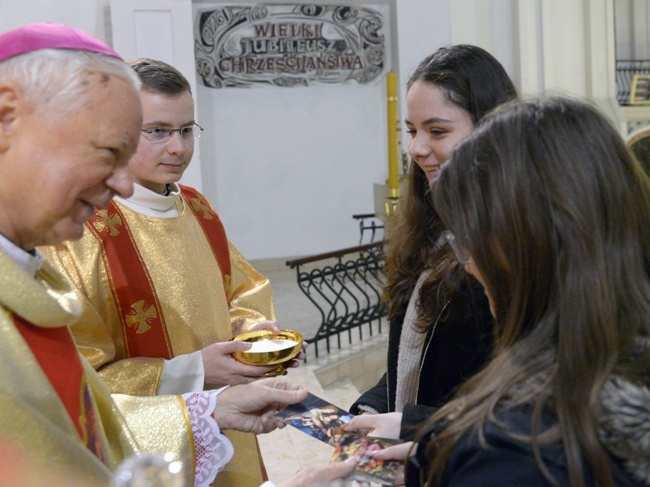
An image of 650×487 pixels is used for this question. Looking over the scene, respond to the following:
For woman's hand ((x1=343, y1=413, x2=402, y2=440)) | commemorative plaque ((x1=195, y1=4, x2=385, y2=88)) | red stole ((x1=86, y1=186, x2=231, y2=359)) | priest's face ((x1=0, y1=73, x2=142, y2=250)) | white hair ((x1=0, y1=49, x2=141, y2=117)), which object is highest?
commemorative plaque ((x1=195, y1=4, x2=385, y2=88))

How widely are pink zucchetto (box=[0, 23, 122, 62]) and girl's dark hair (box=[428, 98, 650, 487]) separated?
2.18ft

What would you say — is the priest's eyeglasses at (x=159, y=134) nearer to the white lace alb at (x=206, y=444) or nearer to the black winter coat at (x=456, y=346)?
the white lace alb at (x=206, y=444)

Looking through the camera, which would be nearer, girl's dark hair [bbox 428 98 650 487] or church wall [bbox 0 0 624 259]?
girl's dark hair [bbox 428 98 650 487]

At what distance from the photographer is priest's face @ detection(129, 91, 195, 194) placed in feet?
7.30

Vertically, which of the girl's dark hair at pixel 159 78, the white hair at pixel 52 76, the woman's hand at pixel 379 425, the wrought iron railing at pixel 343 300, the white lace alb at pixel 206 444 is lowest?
the wrought iron railing at pixel 343 300

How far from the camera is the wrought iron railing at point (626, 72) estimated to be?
10979mm

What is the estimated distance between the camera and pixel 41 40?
125 centimetres

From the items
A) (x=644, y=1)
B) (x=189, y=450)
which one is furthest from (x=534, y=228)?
(x=644, y=1)

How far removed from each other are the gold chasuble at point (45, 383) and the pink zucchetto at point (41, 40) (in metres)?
0.34

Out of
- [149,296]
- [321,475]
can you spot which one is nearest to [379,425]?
[321,475]

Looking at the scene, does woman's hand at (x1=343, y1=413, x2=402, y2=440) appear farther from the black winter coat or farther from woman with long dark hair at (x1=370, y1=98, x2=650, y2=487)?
woman with long dark hair at (x1=370, y1=98, x2=650, y2=487)

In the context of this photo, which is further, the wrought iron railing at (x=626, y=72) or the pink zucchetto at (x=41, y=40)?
the wrought iron railing at (x=626, y=72)

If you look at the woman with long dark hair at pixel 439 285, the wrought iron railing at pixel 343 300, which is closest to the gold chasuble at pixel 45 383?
the woman with long dark hair at pixel 439 285

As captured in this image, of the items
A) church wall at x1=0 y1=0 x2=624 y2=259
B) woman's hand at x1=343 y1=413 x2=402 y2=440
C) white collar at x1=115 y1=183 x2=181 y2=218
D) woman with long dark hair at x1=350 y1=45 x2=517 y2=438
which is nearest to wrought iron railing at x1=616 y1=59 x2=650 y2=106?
church wall at x1=0 y1=0 x2=624 y2=259
